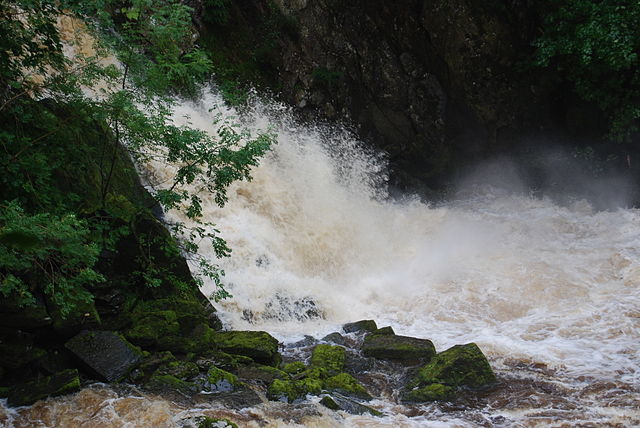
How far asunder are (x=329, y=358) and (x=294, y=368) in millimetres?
655

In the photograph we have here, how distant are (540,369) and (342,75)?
31.1ft

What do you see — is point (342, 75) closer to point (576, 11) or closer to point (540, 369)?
point (576, 11)

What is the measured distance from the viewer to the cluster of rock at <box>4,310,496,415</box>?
4.99m

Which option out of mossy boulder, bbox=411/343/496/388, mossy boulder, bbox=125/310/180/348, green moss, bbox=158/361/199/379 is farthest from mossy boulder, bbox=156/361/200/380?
mossy boulder, bbox=411/343/496/388

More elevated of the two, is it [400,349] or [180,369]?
[400,349]

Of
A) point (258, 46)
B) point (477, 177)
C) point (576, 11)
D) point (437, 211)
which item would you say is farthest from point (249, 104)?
point (576, 11)

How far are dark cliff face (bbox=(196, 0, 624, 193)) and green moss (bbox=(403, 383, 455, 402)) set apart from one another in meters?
9.22

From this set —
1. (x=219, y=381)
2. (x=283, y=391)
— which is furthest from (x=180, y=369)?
(x=283, y=391)

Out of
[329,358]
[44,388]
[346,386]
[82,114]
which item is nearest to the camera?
[44,388]

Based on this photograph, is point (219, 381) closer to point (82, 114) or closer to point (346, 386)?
point (346, 386)

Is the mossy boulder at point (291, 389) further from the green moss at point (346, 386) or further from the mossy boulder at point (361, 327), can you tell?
the mossy boulder at point (361, 327)

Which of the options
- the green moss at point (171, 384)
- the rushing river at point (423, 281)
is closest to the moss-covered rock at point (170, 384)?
the green moss at point (171, 384)

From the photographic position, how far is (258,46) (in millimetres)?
13695

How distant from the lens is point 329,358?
6.66m
